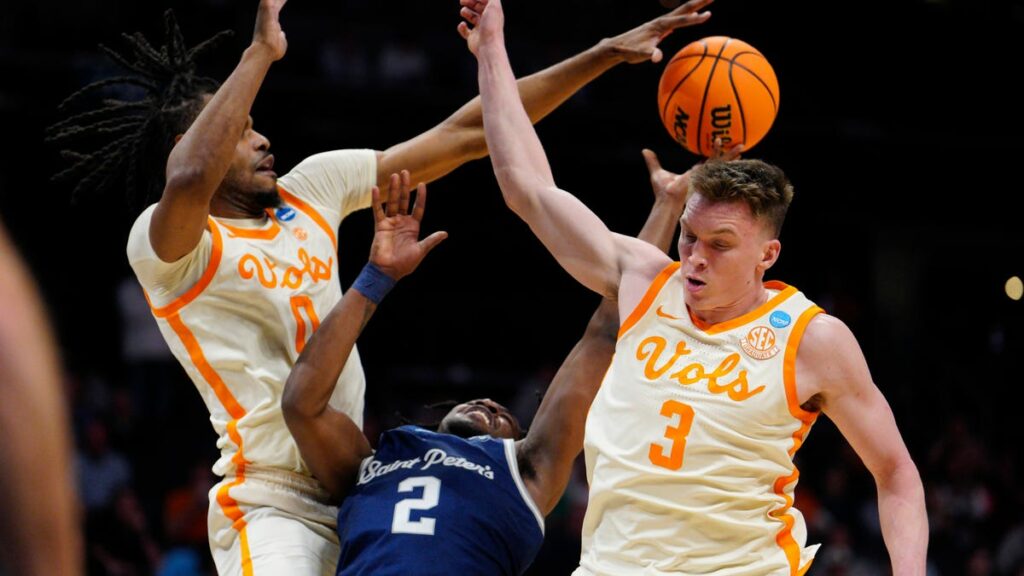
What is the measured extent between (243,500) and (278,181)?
1.21 m

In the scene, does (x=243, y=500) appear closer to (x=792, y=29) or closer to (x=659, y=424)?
(x=659, y=424)

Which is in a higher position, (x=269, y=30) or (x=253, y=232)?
(x=269, y=30)

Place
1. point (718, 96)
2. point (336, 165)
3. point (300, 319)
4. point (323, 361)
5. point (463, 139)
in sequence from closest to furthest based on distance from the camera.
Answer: point (323, 361) → point (300, 319) → point (718, 96) → point (336, 165) → point (463, 139)

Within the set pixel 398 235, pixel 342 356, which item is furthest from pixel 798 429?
pixel 398 235

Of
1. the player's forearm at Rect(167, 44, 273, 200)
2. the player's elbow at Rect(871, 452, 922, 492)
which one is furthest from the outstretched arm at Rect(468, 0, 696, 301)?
the player's elbow at Rect(871, 452, 922, 492)

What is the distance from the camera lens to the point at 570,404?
4.35 metres

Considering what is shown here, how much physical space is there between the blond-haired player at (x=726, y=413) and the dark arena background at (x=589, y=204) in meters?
5.60

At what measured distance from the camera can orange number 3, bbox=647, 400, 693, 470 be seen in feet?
11.3

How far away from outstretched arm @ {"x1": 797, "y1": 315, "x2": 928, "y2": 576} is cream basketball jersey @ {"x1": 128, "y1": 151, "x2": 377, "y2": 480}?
173 cm

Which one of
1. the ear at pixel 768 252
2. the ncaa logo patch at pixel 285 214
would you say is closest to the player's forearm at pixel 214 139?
the ncaa logo patch at pixel 285 214

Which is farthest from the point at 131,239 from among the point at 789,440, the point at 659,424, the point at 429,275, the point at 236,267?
the point at 429,275

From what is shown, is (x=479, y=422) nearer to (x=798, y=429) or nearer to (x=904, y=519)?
(x=798, y=429)

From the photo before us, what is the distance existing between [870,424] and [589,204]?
30.8 ft

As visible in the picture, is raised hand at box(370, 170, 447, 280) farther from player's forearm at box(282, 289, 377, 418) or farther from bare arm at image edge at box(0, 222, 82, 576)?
bare arm at image edge at box(0, 222, 82, 576)
